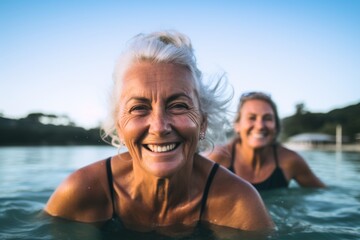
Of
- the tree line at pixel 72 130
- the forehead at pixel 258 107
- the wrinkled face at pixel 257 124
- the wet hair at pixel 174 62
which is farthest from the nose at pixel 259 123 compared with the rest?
the tree line at pixel 72 130

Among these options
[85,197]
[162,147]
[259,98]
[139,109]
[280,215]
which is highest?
[259,98]

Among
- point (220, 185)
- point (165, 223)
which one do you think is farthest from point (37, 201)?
point (220, 185)

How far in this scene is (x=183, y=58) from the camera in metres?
2.41

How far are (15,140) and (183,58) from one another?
4859 cm

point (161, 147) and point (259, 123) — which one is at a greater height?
point (259, 123)

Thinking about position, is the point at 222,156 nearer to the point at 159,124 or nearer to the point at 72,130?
the point at 159,124

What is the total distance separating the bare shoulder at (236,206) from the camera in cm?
256

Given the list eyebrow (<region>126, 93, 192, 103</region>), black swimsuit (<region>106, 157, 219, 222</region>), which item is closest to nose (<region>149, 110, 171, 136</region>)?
eyebrow (<region>126, 93, 192, 103</region>)

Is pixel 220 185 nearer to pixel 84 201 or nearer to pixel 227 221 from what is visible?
pixel 227 221

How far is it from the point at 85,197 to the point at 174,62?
50.1 inches

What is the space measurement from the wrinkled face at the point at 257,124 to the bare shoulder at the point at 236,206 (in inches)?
103

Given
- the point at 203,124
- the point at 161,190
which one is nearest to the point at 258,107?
the point at 203,124

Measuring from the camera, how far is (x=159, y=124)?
7.16 feet

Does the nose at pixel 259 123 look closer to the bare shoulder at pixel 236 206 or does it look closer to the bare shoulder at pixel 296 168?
the bare shoulder at pixel 296 168
